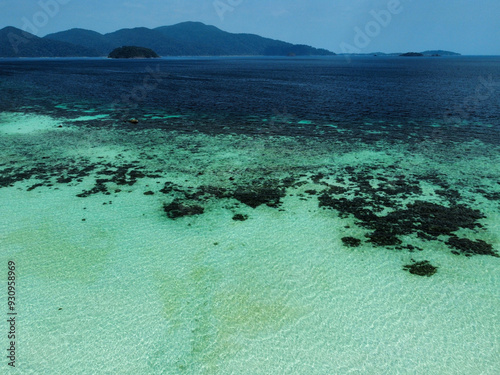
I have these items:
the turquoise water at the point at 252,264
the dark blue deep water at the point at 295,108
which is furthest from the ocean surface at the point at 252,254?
the dark blue deep water at the point at 295,108

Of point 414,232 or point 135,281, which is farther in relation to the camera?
point 414,232

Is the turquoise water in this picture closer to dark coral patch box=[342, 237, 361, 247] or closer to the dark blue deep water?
dark coral patch box=[342, 237, 361, 247]

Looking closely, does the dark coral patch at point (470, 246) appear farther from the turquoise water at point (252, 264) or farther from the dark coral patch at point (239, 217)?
the dark coral patch at point (239, 217)

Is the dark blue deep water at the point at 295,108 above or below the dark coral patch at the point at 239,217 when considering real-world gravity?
above

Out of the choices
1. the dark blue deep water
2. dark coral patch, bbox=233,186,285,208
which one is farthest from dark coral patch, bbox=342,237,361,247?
the dark blue deep water

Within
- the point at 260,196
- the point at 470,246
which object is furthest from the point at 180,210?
the point at 470,246

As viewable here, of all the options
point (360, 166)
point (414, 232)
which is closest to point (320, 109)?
point (360, 166)

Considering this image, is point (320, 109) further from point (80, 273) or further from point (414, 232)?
point (80, 273)
